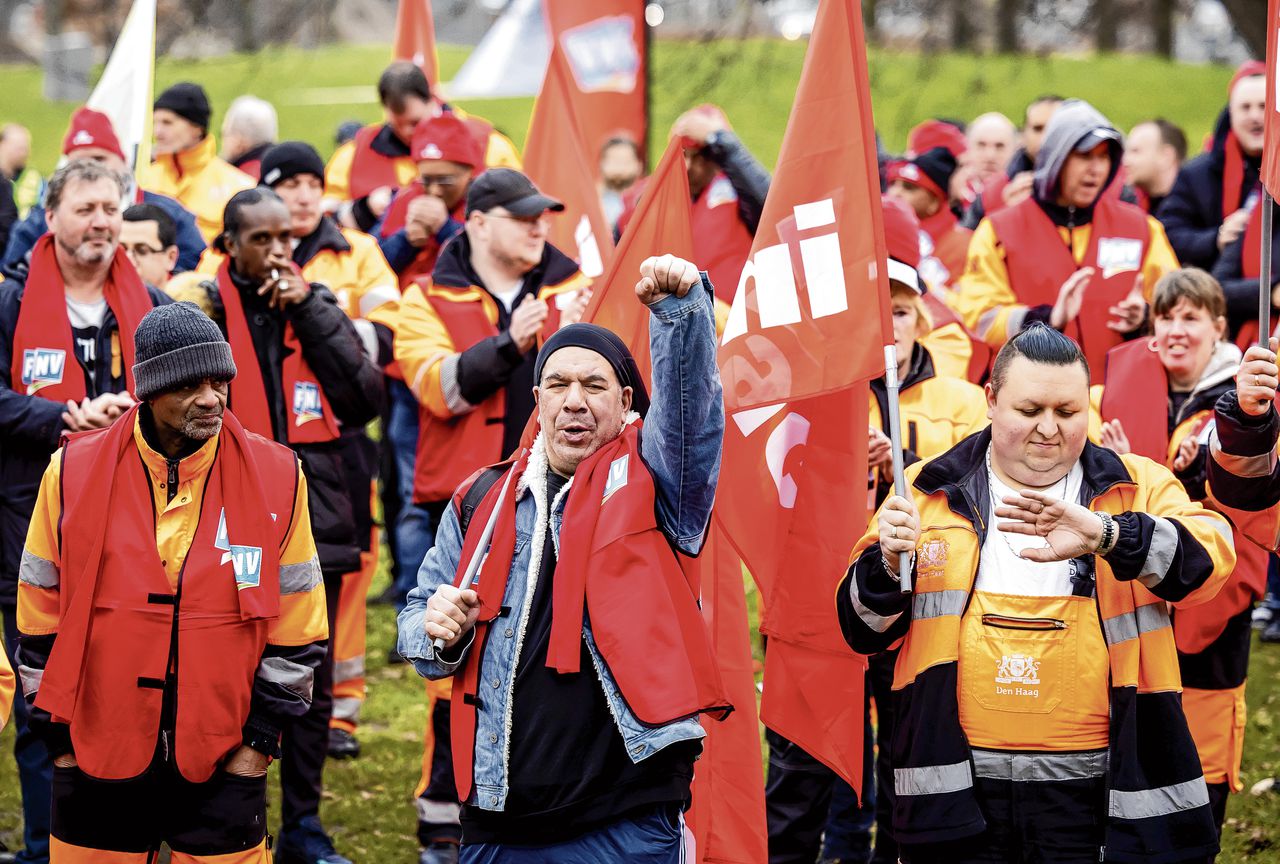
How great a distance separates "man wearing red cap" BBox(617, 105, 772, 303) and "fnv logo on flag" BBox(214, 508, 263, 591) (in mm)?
3549

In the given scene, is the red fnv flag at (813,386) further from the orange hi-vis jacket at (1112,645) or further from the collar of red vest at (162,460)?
the collar of red vest at (162,460)

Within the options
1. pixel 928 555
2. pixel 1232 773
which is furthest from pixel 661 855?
pixel 1232 773

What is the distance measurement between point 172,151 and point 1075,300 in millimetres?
5421

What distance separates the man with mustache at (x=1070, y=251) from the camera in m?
7.98

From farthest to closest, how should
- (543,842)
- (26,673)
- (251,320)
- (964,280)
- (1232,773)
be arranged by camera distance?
(964,280) < (251,320) < (1232,773) < (26,673) < (543,842)

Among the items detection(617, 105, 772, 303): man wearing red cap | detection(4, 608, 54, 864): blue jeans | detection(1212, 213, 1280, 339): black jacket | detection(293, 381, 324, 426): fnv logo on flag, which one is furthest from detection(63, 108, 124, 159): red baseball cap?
detection(1212, 213, 1280, 339): black jacket

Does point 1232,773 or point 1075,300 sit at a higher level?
point 1075,300

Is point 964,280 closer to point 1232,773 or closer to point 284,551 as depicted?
point 1232,773

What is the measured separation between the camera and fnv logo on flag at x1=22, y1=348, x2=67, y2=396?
6312mm

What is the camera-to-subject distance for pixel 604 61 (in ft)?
41.2

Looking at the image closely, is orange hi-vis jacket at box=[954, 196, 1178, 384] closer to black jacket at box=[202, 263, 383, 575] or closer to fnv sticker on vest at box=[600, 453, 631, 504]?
black jacket at box=[202, 263, 383, 575]

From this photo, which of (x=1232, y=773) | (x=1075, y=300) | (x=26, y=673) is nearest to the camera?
(x=26, y=673)

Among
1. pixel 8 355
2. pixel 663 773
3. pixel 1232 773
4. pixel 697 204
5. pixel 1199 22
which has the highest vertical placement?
pixel 1199 22

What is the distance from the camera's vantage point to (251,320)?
21.6 ft
